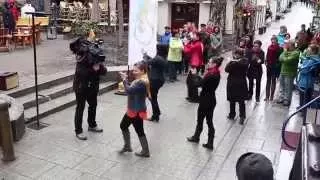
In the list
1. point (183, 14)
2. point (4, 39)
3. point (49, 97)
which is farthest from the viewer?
point (183, 14)

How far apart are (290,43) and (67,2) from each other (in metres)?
17.2

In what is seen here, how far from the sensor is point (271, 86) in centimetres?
1154

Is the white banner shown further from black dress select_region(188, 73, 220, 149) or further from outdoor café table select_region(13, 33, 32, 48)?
outdoor café table select_region(13, 33, 32, 48)

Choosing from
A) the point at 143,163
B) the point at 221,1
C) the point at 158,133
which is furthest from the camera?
the point at 221,1

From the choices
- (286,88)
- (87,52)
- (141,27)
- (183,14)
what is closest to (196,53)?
(286,88)

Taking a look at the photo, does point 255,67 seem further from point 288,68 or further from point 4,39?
point 4,39

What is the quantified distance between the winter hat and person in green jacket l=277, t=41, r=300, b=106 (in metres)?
8.28

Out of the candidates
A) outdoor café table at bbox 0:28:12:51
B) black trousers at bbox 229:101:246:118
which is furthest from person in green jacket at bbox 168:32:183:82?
outdoor café table at bbox 0:28:12:51

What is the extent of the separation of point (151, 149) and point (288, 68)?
178 inches

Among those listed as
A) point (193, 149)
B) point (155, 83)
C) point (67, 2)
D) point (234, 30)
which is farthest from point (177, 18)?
point (193, 149)

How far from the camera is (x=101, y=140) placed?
8180 millimetres

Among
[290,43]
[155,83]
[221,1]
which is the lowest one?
[155,83]

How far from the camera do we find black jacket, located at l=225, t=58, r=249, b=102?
9227 millimetres

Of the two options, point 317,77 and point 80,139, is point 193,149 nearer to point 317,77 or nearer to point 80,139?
point 80,139
